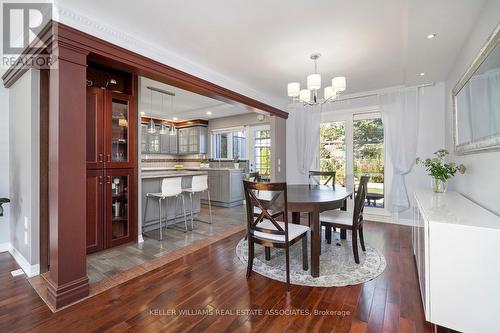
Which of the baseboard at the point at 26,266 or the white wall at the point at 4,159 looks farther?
the white wall at the point at 4,159

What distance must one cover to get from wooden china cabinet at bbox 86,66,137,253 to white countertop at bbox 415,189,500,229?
3230 mm

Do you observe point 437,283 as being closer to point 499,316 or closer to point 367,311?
point 499,316

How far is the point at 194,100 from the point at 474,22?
4408mm

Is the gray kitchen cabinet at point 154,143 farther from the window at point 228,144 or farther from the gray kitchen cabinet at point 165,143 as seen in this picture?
the window at point 228,144

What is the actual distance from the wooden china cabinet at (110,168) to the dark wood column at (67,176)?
36.0 inches

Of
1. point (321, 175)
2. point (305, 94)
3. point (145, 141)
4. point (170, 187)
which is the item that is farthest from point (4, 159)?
point (321, 175)

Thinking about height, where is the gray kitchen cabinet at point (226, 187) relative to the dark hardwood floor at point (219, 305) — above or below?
above

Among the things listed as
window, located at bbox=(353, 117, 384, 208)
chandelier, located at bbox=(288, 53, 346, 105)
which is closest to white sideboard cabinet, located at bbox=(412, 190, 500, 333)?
chandelier, located at bbox=(288, 53, 346, 105)

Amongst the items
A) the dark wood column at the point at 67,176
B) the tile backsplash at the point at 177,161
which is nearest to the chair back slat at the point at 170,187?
the dark wood column at the point at 67,176

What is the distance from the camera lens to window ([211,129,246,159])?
21.7 ft

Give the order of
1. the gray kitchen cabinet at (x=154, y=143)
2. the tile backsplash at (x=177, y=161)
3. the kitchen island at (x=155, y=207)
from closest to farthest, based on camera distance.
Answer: the kitchen island at (x=155, y=207)
the tile backsplash at (x=177, y=161)
the gray kitchen cabinet at (x=154, y=143)

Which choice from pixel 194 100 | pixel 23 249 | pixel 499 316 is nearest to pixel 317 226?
pixel 499 316

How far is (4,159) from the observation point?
2.96 m

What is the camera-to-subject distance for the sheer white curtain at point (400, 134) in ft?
12.6
